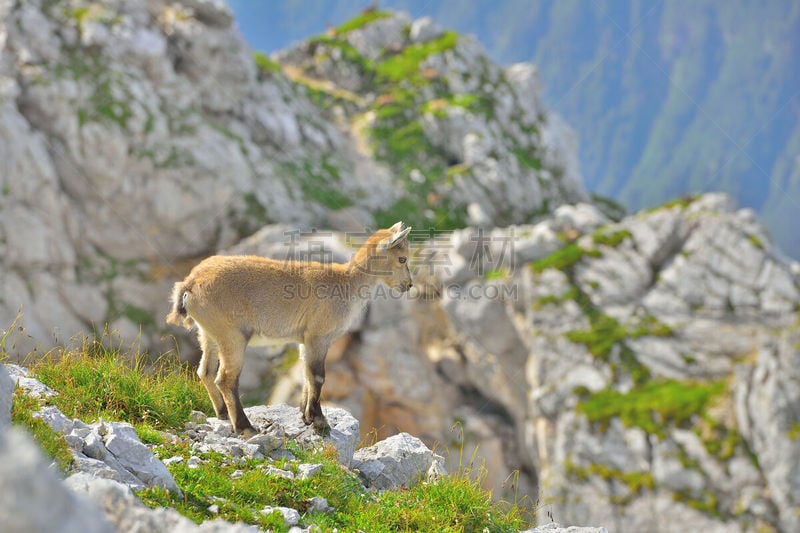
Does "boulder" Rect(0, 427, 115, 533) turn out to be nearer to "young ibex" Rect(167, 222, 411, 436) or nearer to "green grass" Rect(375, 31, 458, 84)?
"young ibex" Rect(167, 222, 411, 436)

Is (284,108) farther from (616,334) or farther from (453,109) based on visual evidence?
(616,334)

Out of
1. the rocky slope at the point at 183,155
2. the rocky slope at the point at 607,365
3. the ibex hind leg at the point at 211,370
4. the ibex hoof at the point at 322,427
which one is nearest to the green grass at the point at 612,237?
the rocky slope at the point at 607,365

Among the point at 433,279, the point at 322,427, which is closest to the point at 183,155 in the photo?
the point at 433,279

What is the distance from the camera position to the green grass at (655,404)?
88.2 feet

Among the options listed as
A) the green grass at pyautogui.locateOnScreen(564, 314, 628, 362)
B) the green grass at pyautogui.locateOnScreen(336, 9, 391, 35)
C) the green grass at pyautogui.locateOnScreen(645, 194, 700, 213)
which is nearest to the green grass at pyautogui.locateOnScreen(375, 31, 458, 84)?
the green grass at pyautogui.locateOnScreen(336, 9, 391, 35)

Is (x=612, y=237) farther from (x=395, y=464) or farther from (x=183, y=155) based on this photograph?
(x=395, y=464)

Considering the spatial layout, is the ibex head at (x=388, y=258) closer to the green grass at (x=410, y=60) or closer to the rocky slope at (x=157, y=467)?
the rocky slope at (x=157, y=467)

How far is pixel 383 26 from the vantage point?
206 ft

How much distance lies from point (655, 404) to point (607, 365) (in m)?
3.14

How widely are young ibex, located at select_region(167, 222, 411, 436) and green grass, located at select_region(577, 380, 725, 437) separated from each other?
19.6 m

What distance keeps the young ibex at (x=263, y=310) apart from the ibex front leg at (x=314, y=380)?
2 centimetres

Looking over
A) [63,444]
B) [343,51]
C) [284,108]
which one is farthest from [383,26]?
[63,444]

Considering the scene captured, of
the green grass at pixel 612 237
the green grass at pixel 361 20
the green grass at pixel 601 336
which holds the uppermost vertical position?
the green grass at pixel 361 20

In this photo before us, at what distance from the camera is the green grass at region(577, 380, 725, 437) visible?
88.2 ft
